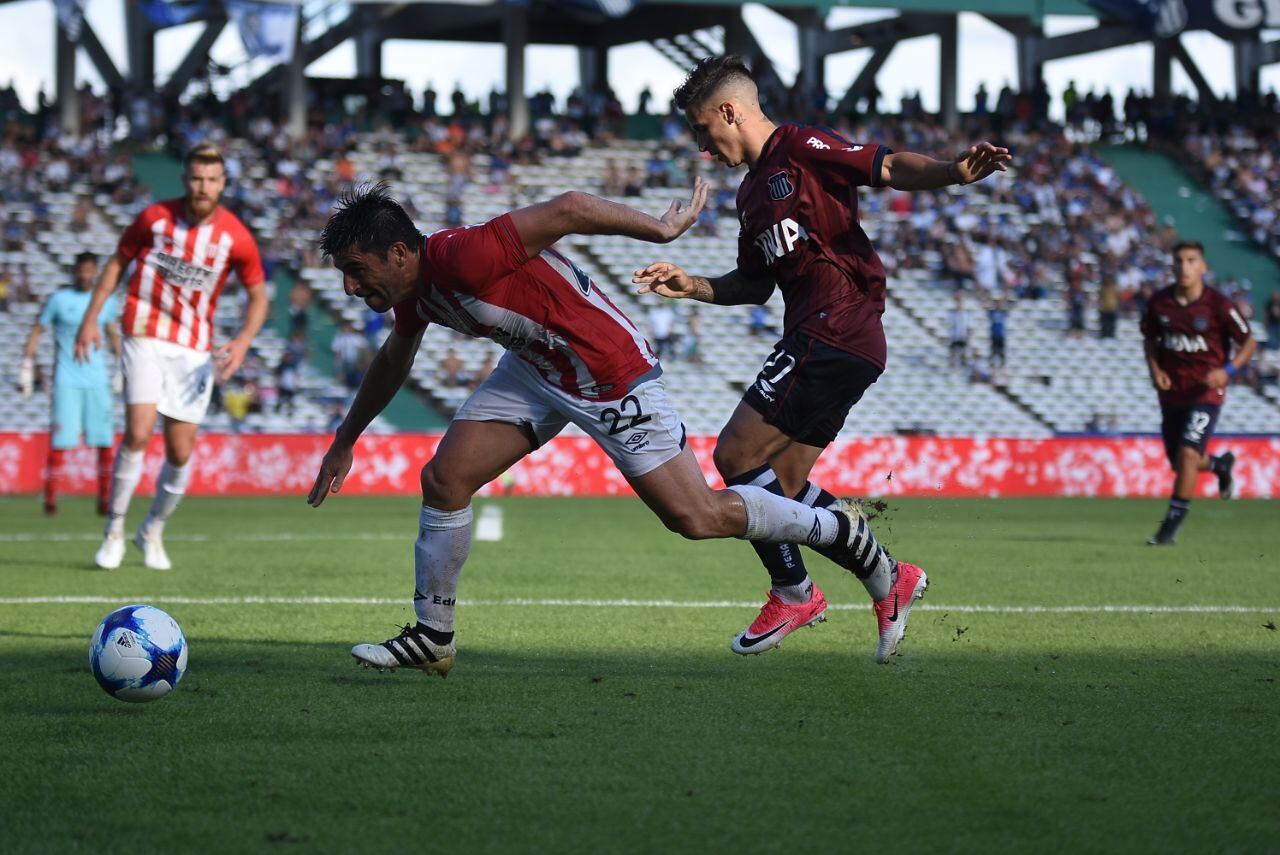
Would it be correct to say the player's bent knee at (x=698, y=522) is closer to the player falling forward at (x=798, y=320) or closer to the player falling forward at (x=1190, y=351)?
the player falling forward at (x=798, y=320)

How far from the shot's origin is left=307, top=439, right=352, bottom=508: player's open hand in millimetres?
5844

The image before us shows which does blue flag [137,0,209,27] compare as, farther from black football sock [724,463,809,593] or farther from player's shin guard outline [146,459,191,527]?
black football sock [724,463,809,593]

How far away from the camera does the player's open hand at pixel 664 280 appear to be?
5613 millimetres

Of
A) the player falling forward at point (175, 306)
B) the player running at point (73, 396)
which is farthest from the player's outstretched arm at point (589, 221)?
the player running at point (73, 396)

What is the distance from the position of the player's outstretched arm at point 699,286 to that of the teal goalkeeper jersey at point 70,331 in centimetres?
1000

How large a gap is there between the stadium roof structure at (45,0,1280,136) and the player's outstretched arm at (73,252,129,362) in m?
21.9

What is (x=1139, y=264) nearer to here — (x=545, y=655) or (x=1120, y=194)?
(x=1120, y=194)

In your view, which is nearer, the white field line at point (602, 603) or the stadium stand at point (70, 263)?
the white field line at point (602, 603)

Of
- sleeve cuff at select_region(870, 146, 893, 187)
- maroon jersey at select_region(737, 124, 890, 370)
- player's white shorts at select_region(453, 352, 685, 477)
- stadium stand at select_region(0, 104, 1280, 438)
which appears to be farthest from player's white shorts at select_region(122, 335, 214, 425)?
stadium stand at select_region(0, 104, 1280, 438)

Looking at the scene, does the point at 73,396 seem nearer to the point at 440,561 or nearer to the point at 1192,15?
the point at 440,561

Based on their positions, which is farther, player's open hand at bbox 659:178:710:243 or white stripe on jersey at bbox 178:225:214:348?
white stripe on jersey at bbox 178:225:214:348

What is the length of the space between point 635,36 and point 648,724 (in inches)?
1508

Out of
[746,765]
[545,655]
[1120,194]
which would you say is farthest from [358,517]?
[1120,194]

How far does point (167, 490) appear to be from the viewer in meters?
9.74
